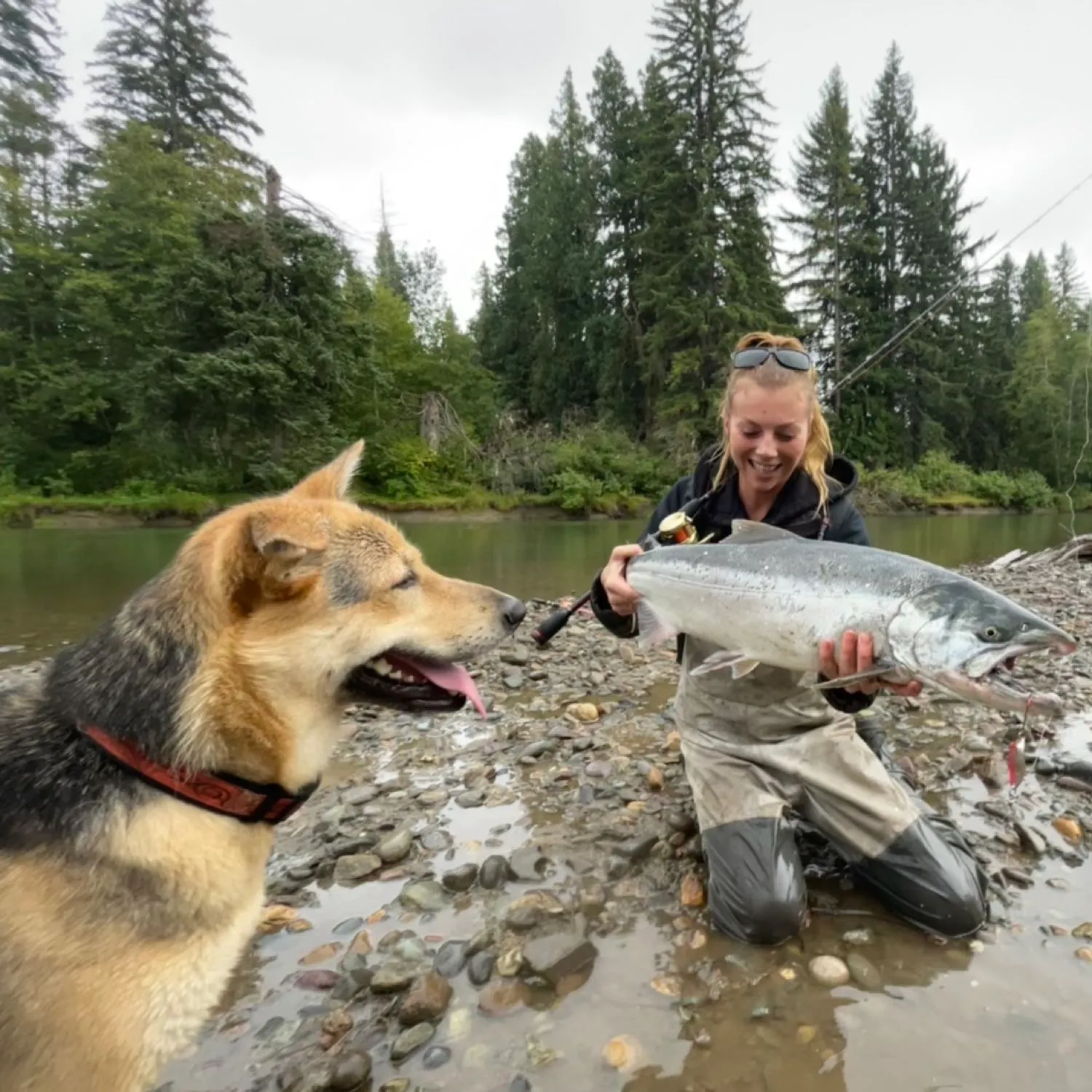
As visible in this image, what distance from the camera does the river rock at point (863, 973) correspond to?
271cm

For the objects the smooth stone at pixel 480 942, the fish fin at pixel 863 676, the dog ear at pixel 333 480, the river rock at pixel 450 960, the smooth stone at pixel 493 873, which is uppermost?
the dog ear at pixel 333 480

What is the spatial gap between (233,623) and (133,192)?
114 feet

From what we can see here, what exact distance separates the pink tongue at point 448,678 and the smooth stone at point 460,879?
4.55 ft

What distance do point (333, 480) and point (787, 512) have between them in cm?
244

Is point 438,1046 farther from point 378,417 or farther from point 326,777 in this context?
point 378,417

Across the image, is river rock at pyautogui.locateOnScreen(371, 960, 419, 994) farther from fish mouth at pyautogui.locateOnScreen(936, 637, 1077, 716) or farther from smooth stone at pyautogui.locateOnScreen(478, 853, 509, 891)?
fish mouth at pyautogui.locateOnScreen(936, 637, 1077, 716)

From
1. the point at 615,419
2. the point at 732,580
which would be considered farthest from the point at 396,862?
the point at 615,419

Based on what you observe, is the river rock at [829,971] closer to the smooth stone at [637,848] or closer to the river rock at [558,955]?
the river rock at [558,955]

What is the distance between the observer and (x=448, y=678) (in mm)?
2615

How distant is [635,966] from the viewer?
114 inches

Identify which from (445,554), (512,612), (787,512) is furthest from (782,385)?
(445,554)

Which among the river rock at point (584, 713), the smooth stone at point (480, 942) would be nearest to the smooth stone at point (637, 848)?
the smooth stone at point (480, 942)

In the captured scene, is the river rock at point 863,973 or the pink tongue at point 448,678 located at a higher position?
the pink tongue at point 448,678

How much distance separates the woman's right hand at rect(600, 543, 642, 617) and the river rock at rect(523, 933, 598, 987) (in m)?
1.60
